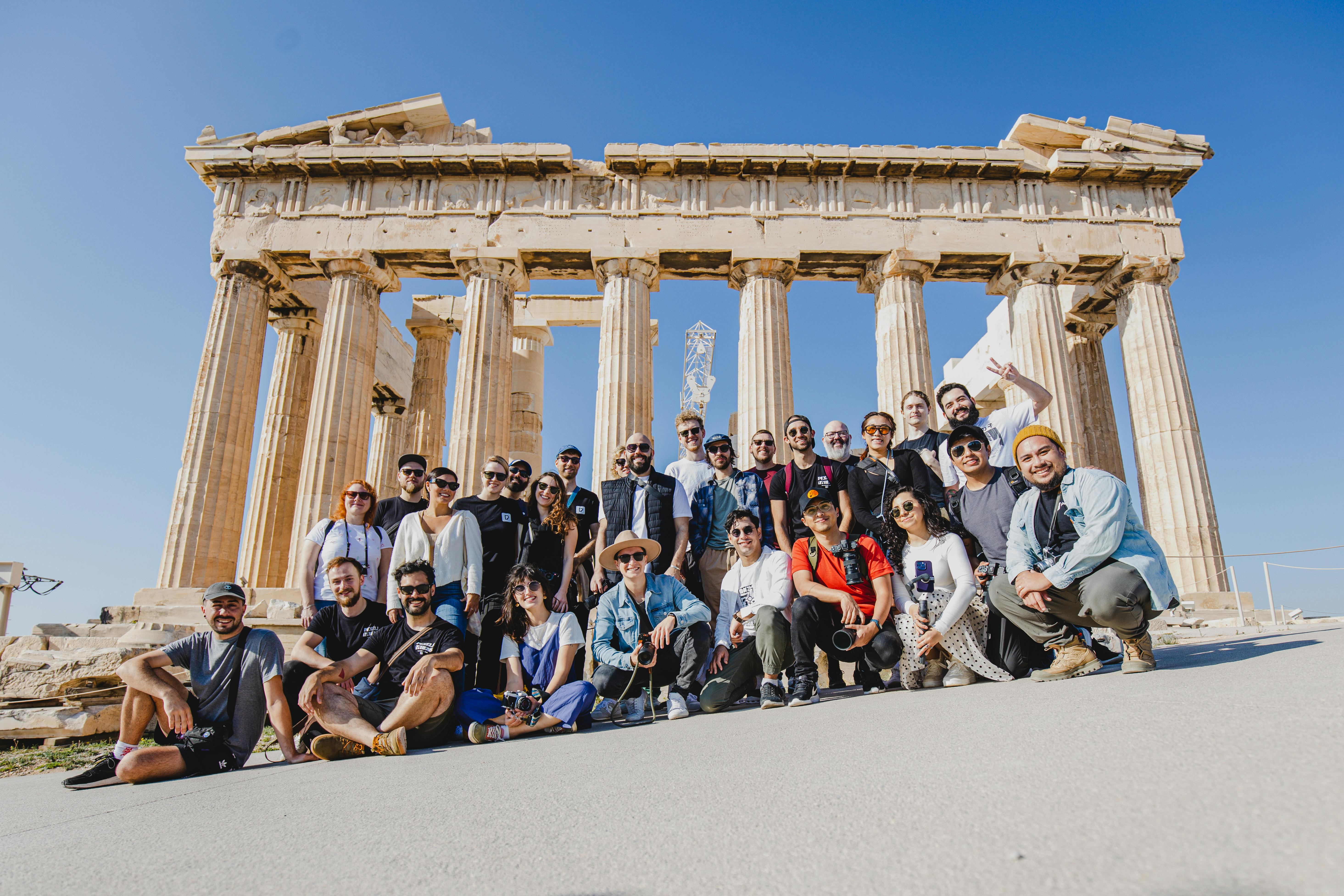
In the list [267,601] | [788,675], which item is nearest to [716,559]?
[788,675]

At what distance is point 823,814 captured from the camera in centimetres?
237

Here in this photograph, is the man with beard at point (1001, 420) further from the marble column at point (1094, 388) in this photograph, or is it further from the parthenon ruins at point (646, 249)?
the marble column at point (1094, 388)

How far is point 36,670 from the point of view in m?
7.96

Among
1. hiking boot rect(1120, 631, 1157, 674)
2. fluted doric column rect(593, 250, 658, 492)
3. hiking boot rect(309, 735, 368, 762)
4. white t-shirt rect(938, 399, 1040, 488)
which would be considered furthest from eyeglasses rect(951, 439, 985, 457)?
fluted doric column rect(593, 250, 658, 492)

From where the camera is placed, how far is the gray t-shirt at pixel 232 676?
199 inches

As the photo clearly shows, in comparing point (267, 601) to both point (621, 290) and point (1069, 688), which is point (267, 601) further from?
point (1069, 688)

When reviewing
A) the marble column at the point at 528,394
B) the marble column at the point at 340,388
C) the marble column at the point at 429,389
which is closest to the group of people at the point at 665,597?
the marble column at the point at 340,388

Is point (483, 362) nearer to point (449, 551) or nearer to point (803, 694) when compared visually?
point (449, 551)

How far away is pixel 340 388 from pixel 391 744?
12726 millimetres

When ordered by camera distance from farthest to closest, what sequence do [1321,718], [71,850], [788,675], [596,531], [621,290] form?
[621,290]
[596,531]
[788,675]
[71,850]
[1321,718]

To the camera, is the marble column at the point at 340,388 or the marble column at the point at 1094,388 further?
the marble column at the point at 1094,388

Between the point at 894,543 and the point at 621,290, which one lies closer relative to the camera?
the point at 894,543

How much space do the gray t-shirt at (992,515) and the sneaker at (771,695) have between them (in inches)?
83.5

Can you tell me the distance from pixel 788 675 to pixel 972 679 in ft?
4.65
